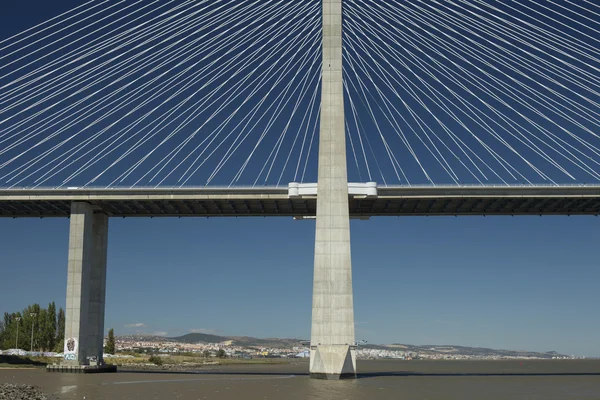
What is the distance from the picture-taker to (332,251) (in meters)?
46.9

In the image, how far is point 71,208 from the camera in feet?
176

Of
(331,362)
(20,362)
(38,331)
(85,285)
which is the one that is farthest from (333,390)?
(38,331)

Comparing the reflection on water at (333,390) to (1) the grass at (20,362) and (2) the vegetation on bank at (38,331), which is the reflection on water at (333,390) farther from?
(2) the vegetation on bank at (38,331)

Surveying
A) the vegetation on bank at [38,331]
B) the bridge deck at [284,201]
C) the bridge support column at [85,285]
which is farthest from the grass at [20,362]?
the vegetation on bank at [38,331]

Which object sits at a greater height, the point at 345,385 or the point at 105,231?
the point at 105,231

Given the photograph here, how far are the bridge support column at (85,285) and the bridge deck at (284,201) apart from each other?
4.79 feet

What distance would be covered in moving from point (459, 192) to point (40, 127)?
93.2ft

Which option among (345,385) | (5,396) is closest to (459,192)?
(345,385)

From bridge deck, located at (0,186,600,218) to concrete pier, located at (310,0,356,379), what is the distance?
2.82m

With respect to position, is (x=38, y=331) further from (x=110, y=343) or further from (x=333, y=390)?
(x=333, y=390)

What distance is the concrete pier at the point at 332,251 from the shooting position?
4597 cm

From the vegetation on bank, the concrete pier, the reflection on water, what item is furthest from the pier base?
the vegetation on bank

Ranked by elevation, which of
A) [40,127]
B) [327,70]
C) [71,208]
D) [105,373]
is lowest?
[105,373]

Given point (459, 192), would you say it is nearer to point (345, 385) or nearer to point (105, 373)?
point (345, 385)
